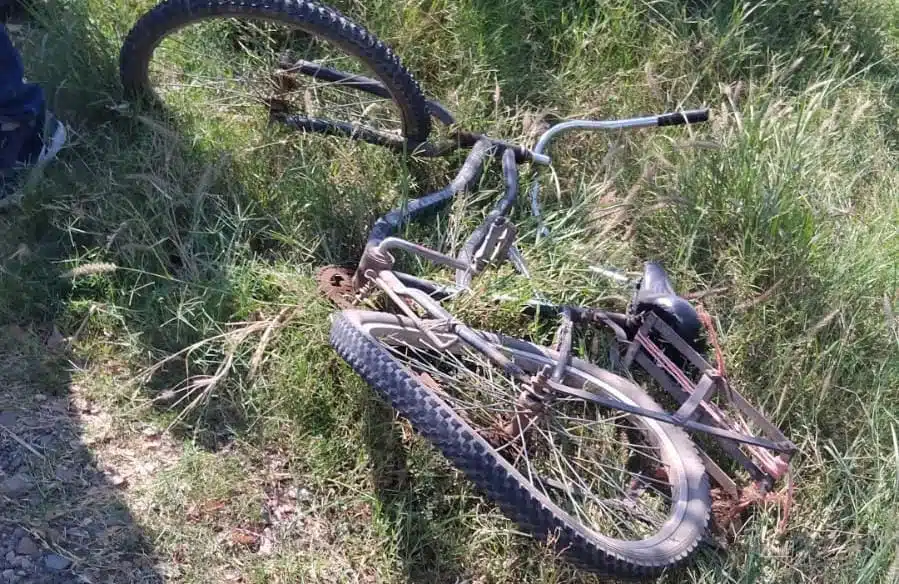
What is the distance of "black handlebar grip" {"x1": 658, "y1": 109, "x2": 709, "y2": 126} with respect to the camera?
3.05 metres

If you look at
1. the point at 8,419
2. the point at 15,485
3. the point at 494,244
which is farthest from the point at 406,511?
the point at 8,419

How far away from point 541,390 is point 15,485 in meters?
1.38

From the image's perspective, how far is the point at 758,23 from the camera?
3.83m

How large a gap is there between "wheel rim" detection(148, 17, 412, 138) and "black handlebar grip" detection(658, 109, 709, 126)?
953mm

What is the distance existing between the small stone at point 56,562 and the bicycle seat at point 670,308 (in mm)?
1694

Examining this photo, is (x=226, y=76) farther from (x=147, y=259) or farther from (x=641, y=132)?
(x=641, y=132)

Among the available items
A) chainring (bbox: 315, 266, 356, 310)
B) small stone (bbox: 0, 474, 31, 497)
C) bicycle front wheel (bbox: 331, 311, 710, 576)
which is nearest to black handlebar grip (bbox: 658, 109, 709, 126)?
bicycle front wheel (bbox: 331, 311, 710, 576)

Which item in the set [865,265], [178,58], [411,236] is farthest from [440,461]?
[178,58]

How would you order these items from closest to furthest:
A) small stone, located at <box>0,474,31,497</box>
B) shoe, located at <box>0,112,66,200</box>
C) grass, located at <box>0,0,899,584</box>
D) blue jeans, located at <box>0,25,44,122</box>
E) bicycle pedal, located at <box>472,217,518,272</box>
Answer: small stone, located at <box>0,474,31,497</box>
grass, located at <box>0,0,899,584</box>
bicycle pedal, located at <box>472,217,518,272</box>
blue jeans, located at <box>0,25,44,122</box>
shoe, located at <box>0,112,66,200</box>

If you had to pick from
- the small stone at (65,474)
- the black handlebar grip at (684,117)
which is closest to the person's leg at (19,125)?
the small stone at (65,474)

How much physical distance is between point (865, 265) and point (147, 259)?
2.38 meters

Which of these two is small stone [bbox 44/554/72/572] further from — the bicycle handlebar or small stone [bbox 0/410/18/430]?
the bicycle handlebar

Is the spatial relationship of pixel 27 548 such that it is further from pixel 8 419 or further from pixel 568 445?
pixel 568 445

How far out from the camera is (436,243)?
2.90 meters
